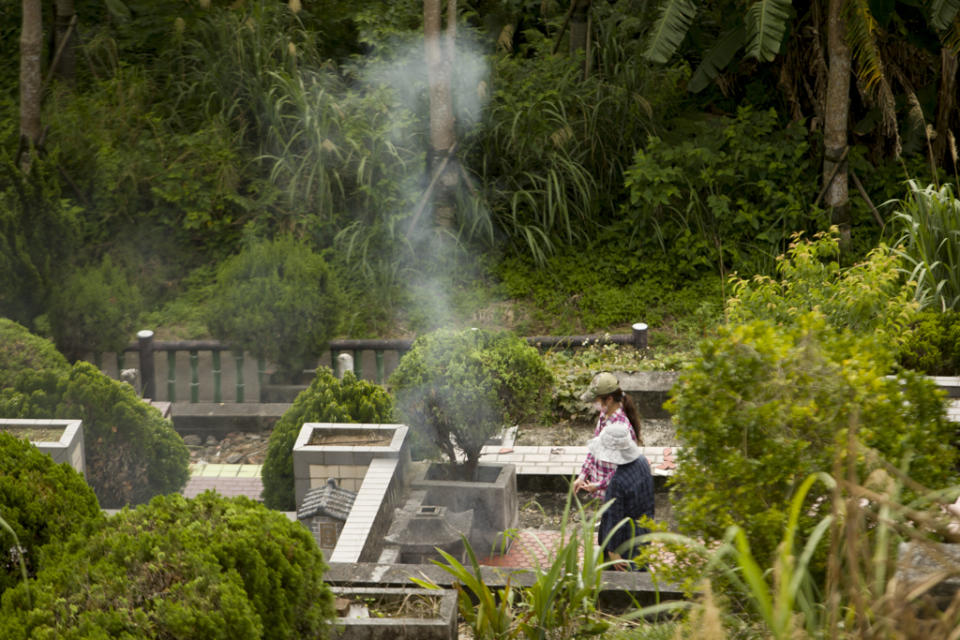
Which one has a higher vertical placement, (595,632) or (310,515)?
(595,632)

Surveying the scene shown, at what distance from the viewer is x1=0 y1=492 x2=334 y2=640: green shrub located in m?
4.01

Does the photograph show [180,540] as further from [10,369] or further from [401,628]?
[10,369]

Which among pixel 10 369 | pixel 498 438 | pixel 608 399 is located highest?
pixel 608 399

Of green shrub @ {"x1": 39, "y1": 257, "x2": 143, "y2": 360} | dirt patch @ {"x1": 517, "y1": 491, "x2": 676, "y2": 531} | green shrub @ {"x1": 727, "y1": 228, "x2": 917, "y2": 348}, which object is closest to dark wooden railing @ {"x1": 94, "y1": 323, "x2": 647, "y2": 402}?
green shrub @ {"x1": 39, "y1": 257, "x2": 143, "y2": 360}

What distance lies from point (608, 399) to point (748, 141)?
8619 millimetres

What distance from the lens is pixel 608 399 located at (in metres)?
6.81

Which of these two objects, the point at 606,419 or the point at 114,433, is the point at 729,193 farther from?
the point at 114,433

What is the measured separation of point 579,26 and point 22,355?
921 cm

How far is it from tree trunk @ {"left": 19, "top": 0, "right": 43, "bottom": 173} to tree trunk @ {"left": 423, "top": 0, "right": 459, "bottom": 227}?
5061 millimetres

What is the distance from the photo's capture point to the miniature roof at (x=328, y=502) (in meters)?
7.20

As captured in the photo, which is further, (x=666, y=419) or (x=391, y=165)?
(x=391, y=165)

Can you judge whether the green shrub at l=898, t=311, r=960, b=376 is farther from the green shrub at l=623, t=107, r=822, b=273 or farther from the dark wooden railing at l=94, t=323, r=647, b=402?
the green shrub at l=623, t=107, r=822, b=273

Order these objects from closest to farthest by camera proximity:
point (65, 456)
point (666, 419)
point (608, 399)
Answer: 1. point (608, 399)
2. point (65, 456)
3. point (666, 419)

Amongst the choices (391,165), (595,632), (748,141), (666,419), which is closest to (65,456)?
(595,632)
